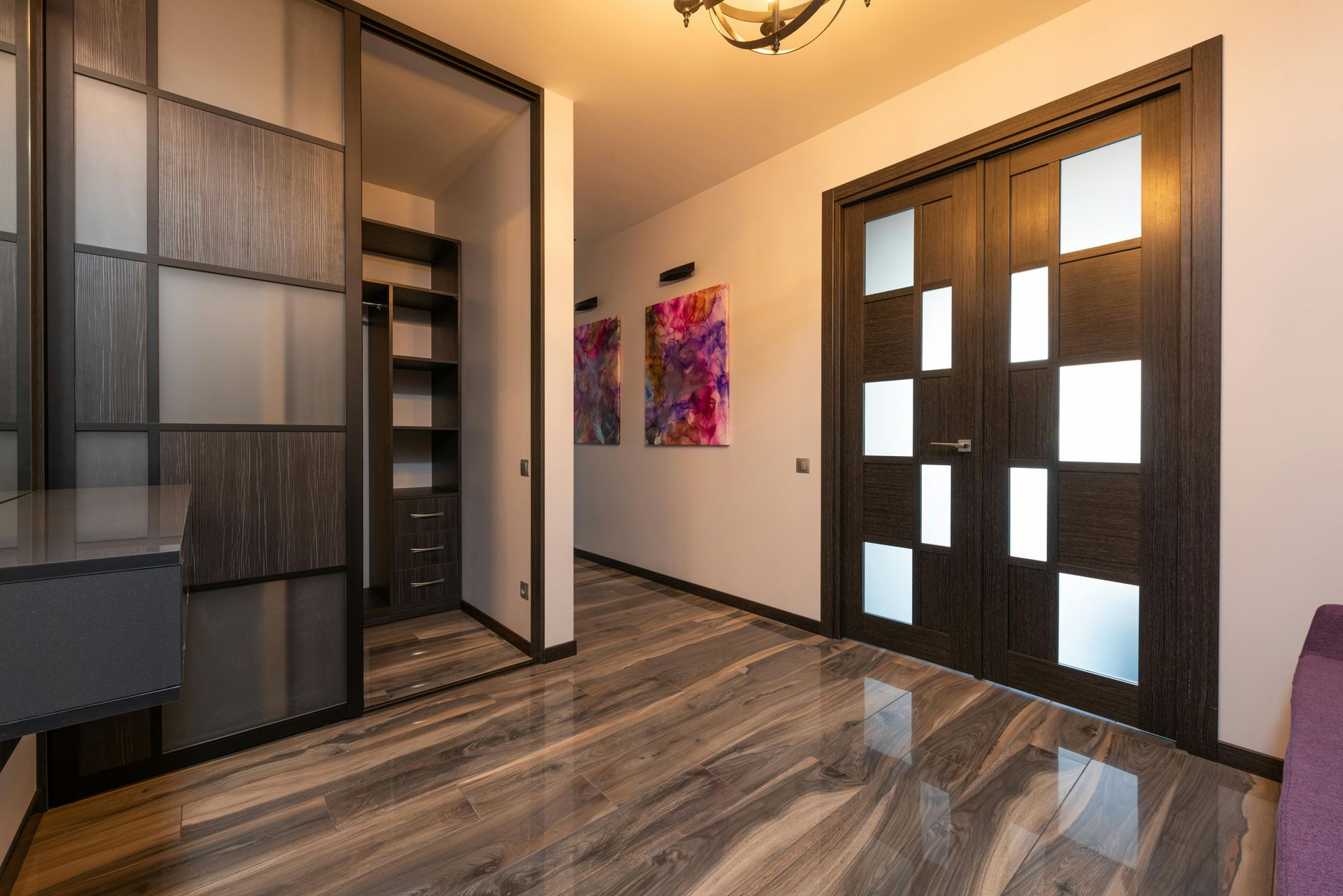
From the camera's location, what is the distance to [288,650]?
218 cm

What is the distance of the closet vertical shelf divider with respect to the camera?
358cm

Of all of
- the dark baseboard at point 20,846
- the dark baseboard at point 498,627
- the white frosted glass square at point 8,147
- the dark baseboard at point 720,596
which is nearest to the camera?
the dark baseboard at point 20,846

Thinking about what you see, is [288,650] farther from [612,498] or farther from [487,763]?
[612,498]

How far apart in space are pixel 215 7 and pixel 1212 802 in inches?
163

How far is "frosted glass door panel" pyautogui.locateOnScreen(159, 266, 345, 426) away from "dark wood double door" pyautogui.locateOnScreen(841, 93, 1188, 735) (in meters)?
2.49

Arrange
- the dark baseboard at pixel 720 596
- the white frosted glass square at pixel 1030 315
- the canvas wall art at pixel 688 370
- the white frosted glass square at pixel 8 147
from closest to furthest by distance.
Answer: the white frosted glass square at pixel 8 147
the white frosted glass square at pixel 1030 315
the dark baseboard at pixel 720 596
the canvas wall art at pixel 688 370

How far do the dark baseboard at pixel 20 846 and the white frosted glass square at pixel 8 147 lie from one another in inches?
64.1

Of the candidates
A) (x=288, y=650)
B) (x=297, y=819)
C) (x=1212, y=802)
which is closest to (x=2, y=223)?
(x=288, y=650)

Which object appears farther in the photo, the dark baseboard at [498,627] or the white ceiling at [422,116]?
the dark baseboard at [498,627]

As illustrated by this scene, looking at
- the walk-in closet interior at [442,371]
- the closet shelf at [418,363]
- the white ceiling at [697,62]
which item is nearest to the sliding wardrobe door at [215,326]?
the walk-in closet interior at [442,371]

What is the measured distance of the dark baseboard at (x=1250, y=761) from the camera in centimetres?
187

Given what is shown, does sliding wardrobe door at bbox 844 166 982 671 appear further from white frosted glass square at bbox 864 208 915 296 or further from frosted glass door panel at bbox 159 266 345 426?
frosted glass door panel at bbox 159 266 345 426

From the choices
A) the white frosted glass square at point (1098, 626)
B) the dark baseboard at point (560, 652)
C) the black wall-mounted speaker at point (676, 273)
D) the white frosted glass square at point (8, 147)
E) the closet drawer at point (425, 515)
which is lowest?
the dark baseboard at point (560, 652)

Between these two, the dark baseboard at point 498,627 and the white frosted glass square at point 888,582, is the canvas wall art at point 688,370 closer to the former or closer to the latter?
the white frosted glass square at point 888,582
